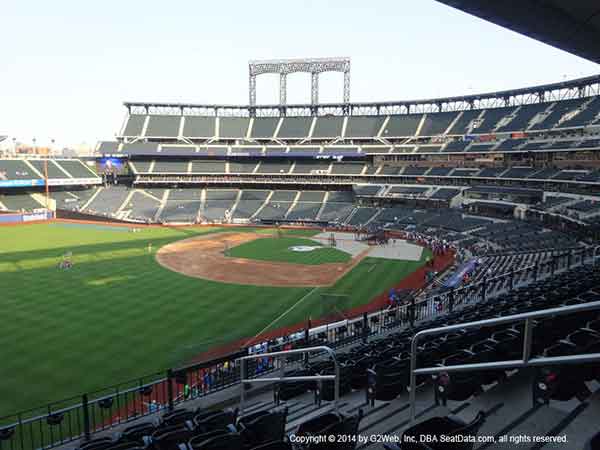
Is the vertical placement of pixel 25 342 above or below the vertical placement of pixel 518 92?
below

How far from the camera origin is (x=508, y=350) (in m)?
7.25

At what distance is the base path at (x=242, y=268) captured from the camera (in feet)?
117

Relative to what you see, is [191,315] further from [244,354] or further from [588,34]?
[588,34]

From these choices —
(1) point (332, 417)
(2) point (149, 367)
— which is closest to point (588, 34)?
(1) point (332, 417)

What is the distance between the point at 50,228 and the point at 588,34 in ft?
227

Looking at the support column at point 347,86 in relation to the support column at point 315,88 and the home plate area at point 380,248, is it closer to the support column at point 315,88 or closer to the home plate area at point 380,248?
the support column at point 315,88

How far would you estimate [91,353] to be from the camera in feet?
66.2

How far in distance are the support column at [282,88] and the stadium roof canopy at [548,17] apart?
86360 mm

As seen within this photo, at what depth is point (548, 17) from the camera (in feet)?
31.5

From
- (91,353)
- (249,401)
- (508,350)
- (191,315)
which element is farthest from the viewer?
(191,315)

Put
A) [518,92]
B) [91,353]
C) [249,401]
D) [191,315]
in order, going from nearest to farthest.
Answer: [249,401] < [91,353] < [191,315] < [518,92]

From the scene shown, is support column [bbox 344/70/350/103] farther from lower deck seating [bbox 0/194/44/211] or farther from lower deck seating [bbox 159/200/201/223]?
lower deck seating [bbox 0/194/44/211]

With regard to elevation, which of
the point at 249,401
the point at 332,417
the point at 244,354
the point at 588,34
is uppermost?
the point at 588,34

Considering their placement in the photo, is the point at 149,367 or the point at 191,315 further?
the point at 191,315
